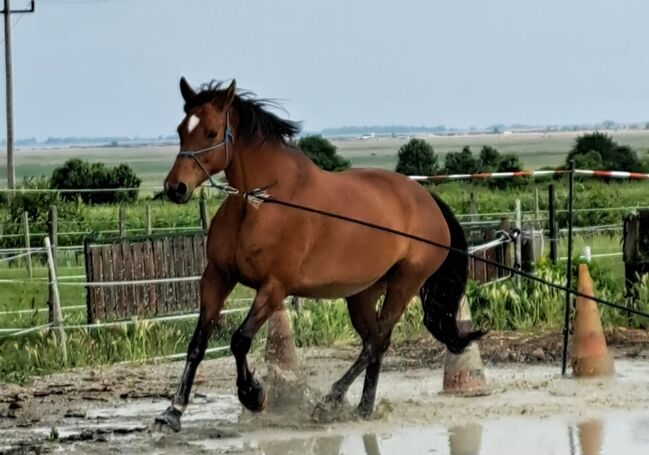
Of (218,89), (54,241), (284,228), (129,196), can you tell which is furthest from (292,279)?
(129,196)

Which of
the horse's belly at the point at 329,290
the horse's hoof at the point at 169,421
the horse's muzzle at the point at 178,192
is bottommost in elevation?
the horse's hoof at the point at 169,421

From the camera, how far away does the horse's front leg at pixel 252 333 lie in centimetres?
1032

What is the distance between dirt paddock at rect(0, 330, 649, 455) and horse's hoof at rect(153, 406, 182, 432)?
58 millimetres

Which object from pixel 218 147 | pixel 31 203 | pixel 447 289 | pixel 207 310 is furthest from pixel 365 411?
pixel 31 203

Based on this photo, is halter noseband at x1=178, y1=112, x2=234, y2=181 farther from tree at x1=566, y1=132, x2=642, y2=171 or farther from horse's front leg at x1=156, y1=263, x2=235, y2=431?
tree at x1=566, y1=132, x2=642, y2=171

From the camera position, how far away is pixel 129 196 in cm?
4922

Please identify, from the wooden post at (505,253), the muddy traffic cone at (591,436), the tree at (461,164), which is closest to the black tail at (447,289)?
the muddy traffic cone at (591,436)

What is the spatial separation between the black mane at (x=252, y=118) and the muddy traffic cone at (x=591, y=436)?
8.63 ft

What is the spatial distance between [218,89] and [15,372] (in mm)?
4051

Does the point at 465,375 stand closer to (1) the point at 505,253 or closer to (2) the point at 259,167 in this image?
(2) the point at 259,167

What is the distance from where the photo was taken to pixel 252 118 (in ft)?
34.8

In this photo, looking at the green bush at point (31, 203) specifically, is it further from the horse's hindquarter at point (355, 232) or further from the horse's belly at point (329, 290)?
the horse's belly at point (329, 290)

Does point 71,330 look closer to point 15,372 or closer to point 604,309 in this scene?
point 15,372

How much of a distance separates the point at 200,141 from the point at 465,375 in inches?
117
